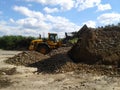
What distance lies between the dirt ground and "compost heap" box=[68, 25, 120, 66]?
2.97m

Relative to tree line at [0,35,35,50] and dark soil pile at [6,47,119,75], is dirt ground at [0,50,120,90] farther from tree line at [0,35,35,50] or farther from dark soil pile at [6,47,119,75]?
tree line at [0,35,35,50]

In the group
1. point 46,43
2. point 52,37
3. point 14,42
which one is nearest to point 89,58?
point 46,43

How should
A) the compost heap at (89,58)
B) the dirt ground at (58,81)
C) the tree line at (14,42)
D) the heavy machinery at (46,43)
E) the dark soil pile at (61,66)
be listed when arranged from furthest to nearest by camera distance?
1. the tree line at (14,42)
2. the heavy machinery at (46,43)
3. the compost heap at (89,58)
4. the dark soil pile at (61,66)
5. the dirt ground at (58,81)

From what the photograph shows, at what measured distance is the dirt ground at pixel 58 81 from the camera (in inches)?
490

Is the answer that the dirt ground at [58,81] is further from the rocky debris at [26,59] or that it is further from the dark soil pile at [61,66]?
the rocky debris at [26,59]

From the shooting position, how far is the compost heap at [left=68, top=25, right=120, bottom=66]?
1823cm

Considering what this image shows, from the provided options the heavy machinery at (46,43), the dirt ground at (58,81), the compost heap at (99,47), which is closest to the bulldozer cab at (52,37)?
the heavy machinery at (46,43)

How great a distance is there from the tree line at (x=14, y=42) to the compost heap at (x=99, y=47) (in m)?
28.2

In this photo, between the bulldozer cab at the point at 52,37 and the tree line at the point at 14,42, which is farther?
the tree line at the point at 14,42

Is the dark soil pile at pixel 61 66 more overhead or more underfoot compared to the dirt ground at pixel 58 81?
more overhead

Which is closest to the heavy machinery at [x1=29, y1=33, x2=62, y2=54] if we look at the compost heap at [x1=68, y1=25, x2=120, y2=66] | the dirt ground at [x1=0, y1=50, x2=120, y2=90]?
the compost heap at [x1=68, y1=25, x2=120, y2=66]

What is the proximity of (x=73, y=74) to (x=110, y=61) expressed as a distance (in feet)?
11.0

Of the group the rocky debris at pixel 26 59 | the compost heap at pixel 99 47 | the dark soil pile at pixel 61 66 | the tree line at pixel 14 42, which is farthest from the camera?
the tree line at pixel 14 42

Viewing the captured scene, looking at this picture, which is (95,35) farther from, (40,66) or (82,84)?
(82,84)
